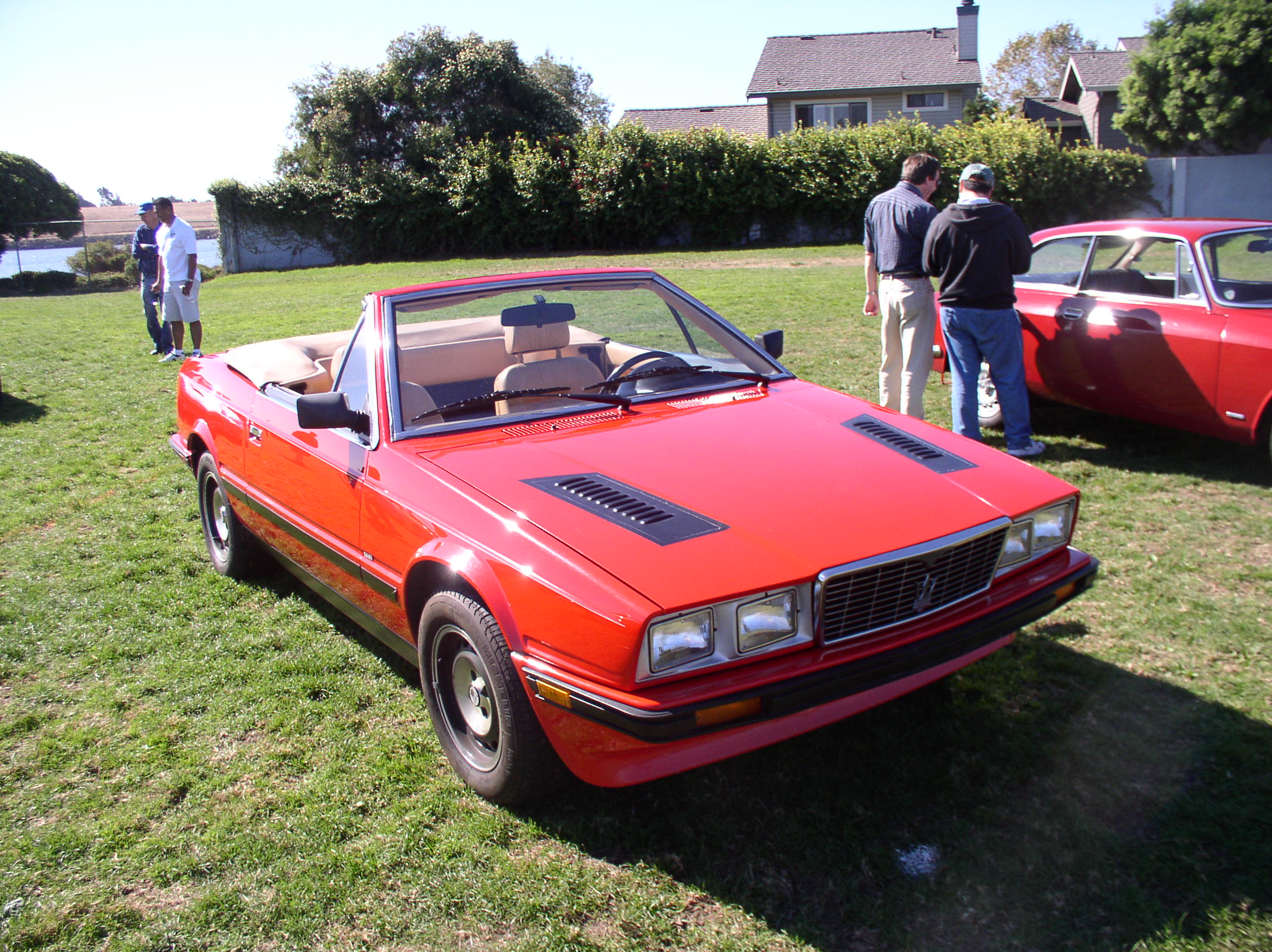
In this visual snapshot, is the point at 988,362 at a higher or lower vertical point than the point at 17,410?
higher

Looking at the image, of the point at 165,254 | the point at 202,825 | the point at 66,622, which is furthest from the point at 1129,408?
the point at 165,254

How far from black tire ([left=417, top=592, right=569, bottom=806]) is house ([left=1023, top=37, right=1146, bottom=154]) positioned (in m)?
42.5

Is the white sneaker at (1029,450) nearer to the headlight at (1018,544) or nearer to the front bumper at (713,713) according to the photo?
the headlight at (1018,544)

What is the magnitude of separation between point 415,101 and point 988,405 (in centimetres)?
3067

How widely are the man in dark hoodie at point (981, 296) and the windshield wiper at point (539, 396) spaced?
304cm

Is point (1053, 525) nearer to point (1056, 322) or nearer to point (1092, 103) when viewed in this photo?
point (1056, 322)

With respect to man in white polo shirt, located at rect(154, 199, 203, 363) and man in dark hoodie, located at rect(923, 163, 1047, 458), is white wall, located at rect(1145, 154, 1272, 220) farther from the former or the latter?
man in white polo shirt, located at rect(154, 199, 203, 363)

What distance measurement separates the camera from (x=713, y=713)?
91.3 inches

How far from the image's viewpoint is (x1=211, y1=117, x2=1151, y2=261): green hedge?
2438 centimetres

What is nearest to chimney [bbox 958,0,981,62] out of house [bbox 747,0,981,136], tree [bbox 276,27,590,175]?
house [bbox 747,0,981,136]

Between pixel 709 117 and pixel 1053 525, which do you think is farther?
pixel 709 117

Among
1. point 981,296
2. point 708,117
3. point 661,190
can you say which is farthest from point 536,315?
point 708,117

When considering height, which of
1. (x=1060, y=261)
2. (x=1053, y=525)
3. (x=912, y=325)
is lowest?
(x=1053, y=525)

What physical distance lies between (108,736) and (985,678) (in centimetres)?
317
